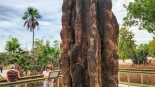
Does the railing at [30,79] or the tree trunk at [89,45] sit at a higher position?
the tree trunk at [89,45]

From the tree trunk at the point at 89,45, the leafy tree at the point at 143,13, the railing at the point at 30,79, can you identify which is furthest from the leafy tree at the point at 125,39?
the tree trunk at the point at 89,45

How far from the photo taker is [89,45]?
393cm

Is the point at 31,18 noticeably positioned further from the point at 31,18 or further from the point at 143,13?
the point at 143,13

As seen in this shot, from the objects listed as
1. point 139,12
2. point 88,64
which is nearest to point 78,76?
point 88,64

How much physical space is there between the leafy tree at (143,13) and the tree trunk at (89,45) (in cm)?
1466

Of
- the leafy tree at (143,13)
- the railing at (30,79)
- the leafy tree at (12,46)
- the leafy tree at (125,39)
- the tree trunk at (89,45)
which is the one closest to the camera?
the tree trunk at (89,45)

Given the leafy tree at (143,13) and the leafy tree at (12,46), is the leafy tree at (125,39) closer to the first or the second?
the leafy tree at (143,13)

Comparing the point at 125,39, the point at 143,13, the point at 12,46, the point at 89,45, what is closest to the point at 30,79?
the point at 89,45

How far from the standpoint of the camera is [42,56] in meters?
28.3

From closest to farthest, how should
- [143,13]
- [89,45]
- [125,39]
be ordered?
[89,45] < [143,13] < [125,39]

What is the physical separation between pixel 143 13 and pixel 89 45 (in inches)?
628

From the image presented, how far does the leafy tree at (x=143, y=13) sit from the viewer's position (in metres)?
18.0

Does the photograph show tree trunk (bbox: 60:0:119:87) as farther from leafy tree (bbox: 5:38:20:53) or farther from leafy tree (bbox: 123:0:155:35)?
leafy tree (bbox: 5:38:20:53)

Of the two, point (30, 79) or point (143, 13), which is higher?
point (143, 13)
